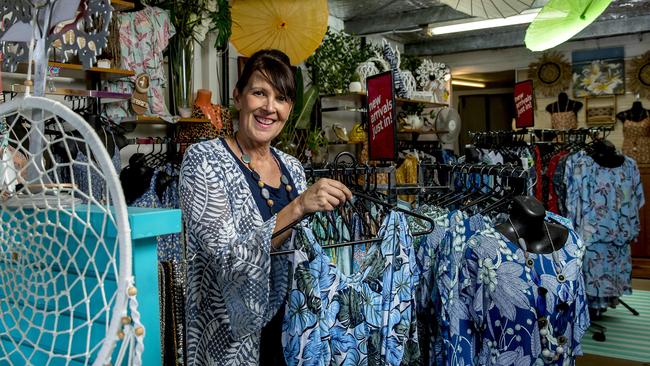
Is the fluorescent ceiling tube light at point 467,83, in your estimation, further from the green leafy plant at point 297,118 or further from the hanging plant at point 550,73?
the green leafy plant at point 297,118

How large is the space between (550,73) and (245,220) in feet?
28.0

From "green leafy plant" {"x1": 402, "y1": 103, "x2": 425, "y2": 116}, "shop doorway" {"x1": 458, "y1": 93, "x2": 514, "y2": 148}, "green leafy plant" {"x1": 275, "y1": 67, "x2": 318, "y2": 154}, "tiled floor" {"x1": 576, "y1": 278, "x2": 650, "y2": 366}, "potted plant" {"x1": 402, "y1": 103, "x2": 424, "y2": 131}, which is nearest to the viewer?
Answer: "tiled floor" {"x1": 576, "y1": 278, "x2": 650, "y2": 366}

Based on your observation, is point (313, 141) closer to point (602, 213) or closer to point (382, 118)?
point (382, 118)

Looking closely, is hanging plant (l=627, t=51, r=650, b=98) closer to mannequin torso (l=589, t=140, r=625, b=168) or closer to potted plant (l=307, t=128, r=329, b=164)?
mannequin torso (l=589, t=140, r=625, b=168)

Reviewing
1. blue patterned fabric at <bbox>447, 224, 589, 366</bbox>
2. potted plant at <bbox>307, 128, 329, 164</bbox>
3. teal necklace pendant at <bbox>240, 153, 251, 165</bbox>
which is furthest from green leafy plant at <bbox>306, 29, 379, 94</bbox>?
teal necklace pendant at <bbox>240, 153, 251, 165</bbox>

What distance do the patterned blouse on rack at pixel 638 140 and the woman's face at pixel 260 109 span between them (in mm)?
7728

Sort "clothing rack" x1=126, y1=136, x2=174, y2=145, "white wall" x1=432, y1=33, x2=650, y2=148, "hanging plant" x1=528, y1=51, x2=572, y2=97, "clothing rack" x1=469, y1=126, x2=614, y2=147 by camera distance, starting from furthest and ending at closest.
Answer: "hanging plant" x1=528, y1=51, x2=572, y2=97, "white wall" x1=432, y1=33, x2=650, y2=148, "clothing rack" x1=469, y1=126, x2=614, y2=147, "clothing rack" x1=126, y1=136, x2=174, y2=145

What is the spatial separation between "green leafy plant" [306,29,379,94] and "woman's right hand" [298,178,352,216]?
16.2 ft

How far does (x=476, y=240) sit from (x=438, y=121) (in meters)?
6.30

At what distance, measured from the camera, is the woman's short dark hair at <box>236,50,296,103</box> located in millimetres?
1764

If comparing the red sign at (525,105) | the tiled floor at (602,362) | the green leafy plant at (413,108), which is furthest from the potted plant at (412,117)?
the tiled floor at (602,362)

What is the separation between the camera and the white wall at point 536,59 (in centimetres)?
859

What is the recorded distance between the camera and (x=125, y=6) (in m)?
3.71

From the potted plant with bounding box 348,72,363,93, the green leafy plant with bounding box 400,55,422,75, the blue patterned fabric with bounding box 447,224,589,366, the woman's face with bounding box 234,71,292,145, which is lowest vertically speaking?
the blue patterned fabric with bounding box 447,224,589,366
